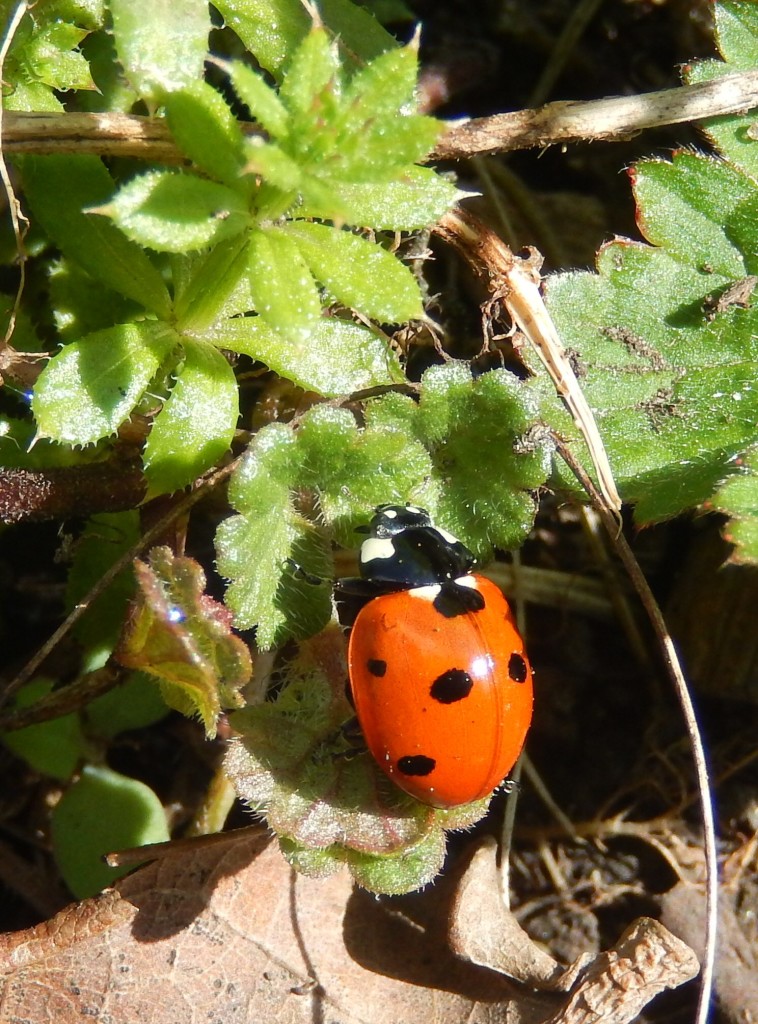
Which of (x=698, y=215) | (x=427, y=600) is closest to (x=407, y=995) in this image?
(x=427, y=600)

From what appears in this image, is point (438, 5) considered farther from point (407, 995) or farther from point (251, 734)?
point (407, 995)

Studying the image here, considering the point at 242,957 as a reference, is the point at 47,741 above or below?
above

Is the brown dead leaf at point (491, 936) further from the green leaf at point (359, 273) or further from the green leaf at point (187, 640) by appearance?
the green leaf at point (359, 273)

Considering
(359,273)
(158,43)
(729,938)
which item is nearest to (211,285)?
(359,273)

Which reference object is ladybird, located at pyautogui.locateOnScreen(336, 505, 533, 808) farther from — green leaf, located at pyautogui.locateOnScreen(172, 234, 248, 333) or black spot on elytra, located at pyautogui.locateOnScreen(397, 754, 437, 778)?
green leaf, located at pyautogui.locateOnScreen(172, 234, 248, 333)

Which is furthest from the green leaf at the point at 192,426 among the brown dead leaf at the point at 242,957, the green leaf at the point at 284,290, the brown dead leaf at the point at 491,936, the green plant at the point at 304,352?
the brown dead leaf at the point at 491,936

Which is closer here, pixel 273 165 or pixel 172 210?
pixel 273 165

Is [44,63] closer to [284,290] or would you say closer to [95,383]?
[95,383]
